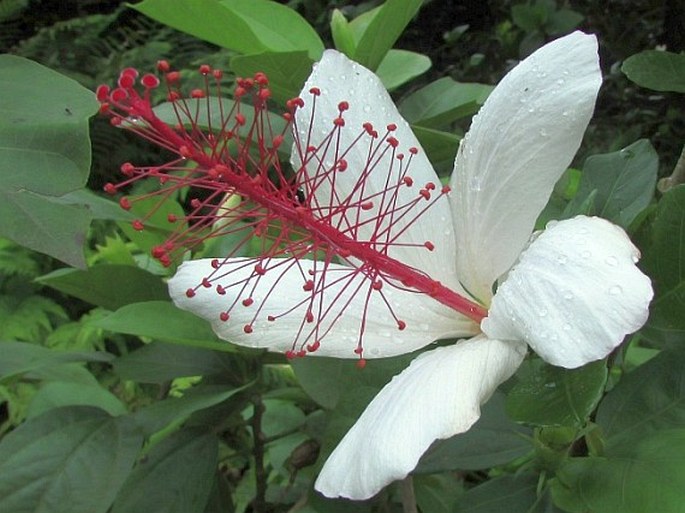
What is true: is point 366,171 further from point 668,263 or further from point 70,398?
point 70,398

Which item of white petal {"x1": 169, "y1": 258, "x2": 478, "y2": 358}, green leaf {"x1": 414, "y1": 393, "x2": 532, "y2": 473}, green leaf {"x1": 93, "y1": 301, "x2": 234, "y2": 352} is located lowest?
green leaf {"x1": 414, "y1": 393, "x2": 532, "y2": 473}

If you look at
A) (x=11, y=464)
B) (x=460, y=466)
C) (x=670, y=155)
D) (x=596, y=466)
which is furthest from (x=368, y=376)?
(x=670, y=155)

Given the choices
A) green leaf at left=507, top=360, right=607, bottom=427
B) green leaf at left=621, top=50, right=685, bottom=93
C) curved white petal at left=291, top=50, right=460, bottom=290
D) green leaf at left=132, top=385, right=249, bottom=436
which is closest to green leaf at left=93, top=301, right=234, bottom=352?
green leaf at left=132, top=385, right=249, bottom=436

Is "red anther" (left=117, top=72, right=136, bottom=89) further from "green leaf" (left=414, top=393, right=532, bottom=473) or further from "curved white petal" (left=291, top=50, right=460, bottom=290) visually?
"green leaf" (left=414, top=393, right=532, bottom=473)

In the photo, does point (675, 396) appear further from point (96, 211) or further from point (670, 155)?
point (670, 155)

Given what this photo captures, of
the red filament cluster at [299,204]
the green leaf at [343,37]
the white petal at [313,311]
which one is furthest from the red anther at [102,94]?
the green leaf at [343,37]

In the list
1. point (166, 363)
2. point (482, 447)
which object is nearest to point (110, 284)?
point (166, 363)

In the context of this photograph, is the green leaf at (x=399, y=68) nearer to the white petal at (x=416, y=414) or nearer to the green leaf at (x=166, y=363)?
the green leaf at (x=166, y=363)
